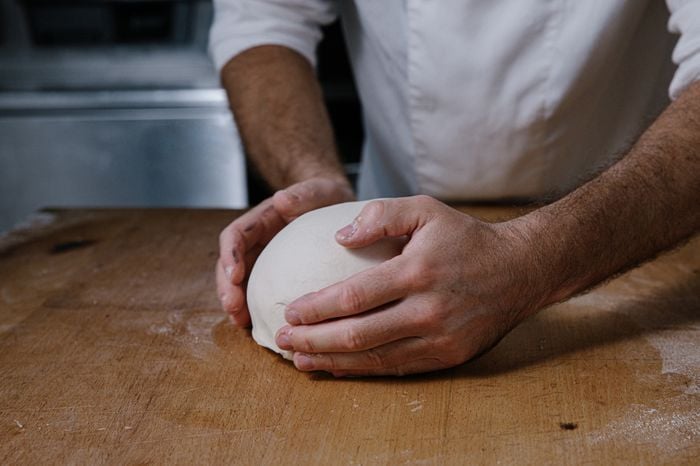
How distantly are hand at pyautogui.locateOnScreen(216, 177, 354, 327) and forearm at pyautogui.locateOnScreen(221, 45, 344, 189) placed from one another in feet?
0.70

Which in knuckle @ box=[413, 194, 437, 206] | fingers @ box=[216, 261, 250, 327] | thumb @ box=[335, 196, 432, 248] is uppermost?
knuckle @ box=[413, 194, 437, 206]

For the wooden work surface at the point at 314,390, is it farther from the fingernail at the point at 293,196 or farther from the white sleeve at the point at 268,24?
the white sleeve at the point at 268,24

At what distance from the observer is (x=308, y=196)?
1.34 meters

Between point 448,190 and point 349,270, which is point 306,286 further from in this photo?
point 448,190

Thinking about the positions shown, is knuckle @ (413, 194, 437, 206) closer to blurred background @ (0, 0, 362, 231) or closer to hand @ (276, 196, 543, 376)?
hand @ (276, 196, 543, 376)

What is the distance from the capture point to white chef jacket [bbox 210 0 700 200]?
143 centimetres

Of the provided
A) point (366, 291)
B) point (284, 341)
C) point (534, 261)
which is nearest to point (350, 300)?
point (366, 291)

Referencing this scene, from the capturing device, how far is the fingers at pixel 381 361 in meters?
1.04

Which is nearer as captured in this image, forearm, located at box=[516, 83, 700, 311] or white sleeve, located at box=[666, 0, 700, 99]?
forearm, located at box=[516, 83, 700, 311]

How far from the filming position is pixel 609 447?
92 cm

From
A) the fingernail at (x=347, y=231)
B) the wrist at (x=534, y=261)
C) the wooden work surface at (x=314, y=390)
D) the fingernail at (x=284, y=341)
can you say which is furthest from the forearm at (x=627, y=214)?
the fingernail at (x=284, y=341)

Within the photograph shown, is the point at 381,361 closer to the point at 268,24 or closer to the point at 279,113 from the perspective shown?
the point at 279,113

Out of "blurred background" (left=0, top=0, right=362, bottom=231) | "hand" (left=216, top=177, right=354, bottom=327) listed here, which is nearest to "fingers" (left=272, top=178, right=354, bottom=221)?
"hand" (left=216, top=177, right=354, bottom=327)

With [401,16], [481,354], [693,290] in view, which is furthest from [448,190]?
[481,354]
